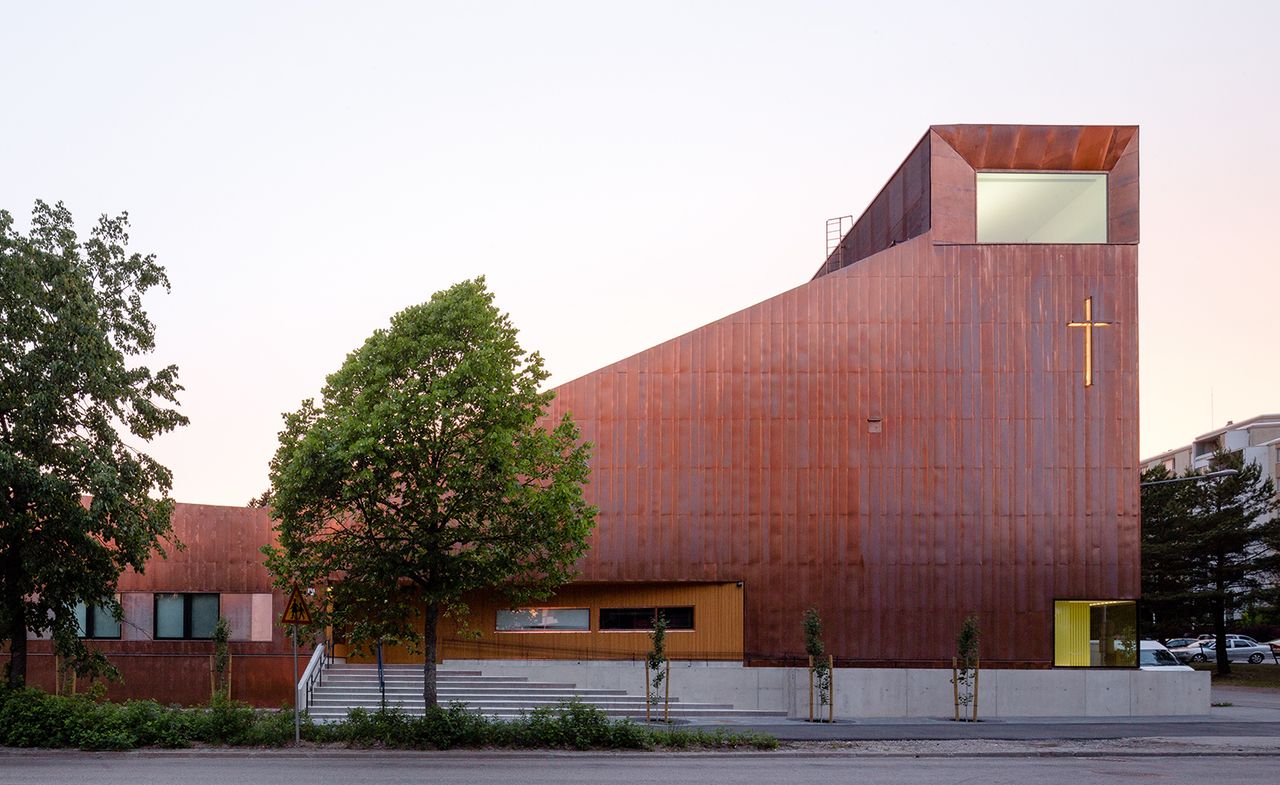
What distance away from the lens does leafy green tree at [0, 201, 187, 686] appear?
80.0 ft

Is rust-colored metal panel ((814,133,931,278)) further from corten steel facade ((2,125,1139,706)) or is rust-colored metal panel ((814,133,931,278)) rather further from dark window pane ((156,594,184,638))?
dark window pane ((156,594,184,638))

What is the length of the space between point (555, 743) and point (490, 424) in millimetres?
6236

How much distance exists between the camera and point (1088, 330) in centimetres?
3400

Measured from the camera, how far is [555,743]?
925 inches

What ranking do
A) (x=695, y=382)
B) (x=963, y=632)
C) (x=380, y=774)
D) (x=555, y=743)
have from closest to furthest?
1. (x=380, y=774)
2. (x=555, y=743)
3. (x=963, y=632)
4. (x=695, y=382)

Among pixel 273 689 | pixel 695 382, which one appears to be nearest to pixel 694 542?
pixel 695 382

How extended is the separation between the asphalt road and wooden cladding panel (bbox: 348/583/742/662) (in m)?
10.4

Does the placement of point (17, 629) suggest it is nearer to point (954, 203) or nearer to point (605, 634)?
point (605, 634)

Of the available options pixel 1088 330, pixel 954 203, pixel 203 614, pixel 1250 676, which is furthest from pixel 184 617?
pixel 1250 676

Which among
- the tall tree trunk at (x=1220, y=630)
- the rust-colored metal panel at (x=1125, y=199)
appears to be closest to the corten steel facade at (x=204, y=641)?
the rust-colored metal panel at (x=1125, y=199)

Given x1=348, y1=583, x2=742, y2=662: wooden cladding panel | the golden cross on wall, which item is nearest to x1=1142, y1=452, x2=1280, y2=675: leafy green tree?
the golden cross on wall

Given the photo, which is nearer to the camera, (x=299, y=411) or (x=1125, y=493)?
(x=299, y=411)

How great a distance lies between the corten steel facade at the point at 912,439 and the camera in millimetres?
33656

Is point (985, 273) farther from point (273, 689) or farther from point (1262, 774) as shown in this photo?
point (273, 689)
